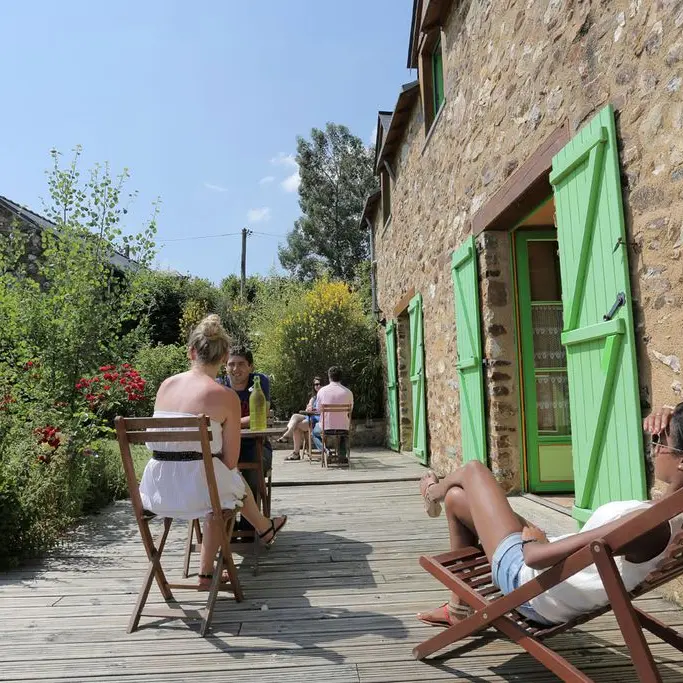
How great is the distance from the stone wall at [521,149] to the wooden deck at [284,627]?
4.12 ft

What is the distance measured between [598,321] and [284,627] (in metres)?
2.10

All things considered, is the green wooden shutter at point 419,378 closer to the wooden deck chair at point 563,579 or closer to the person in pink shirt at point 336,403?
the person in pink shirt at point 336,403

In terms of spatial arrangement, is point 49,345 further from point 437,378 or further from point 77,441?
point 437,378

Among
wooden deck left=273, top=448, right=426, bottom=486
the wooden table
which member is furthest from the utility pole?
the wooden table

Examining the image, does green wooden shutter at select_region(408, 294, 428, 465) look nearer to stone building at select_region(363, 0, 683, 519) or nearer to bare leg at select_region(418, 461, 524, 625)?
stone building at select_region(363, 0, 683, 519)

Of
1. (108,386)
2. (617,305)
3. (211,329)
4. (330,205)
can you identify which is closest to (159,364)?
(108,386)

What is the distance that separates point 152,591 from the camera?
3014mm

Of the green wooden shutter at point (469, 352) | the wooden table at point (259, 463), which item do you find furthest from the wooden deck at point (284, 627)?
the green wooden shutter at point (469, 352)

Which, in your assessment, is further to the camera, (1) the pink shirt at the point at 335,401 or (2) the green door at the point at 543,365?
(1) the pink shirt at the point at 335,401

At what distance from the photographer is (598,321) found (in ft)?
10.2

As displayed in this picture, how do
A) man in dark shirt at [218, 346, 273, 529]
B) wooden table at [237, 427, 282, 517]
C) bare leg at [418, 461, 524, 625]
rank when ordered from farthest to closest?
man in dark shirt at [218, 346, 273, 529] < wooden table at [237, 427, 282, 517] < bare leg at [418, 461, 524, 625]

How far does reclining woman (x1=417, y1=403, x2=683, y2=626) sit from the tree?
86.9 feet

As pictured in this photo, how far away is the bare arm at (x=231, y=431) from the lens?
2.88 meters

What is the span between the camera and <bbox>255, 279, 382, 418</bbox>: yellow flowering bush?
11789 mm
